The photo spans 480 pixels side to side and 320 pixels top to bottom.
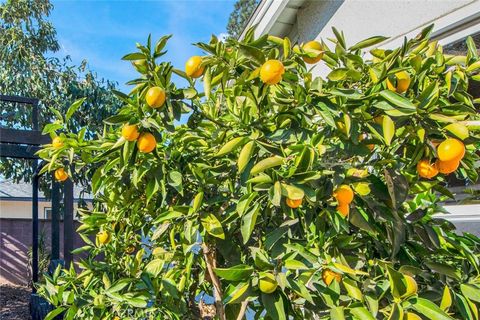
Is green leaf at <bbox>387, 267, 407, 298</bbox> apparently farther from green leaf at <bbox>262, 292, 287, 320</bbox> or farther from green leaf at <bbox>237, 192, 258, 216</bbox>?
green leaf at <bbox>237, 192, 258, 216</bbox>

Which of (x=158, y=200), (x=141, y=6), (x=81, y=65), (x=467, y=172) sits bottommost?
(x=467, y=172)

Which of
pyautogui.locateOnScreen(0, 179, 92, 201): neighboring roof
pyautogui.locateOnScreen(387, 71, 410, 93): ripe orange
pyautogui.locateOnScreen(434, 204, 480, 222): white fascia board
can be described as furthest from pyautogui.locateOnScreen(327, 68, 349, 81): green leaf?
pyautogui.locateOnScreen(0, 179, 92, 201): neighboring roof

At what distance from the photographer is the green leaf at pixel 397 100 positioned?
4.37 feet

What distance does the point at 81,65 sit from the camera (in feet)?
31.4

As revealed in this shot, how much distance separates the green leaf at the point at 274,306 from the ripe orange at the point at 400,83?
0.87 m

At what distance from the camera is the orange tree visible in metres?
1.38

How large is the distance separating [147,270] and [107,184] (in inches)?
18.6

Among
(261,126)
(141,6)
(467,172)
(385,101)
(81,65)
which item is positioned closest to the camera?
(385,101)

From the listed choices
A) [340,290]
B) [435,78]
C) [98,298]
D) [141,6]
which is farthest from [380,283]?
[141,6]

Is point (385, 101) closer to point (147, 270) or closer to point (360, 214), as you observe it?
point (360, 214)

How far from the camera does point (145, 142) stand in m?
1.54

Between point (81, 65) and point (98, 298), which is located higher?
point (81, 65)

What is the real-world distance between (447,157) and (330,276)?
568 mm

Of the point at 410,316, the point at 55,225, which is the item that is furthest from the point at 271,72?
the point at 55,225
